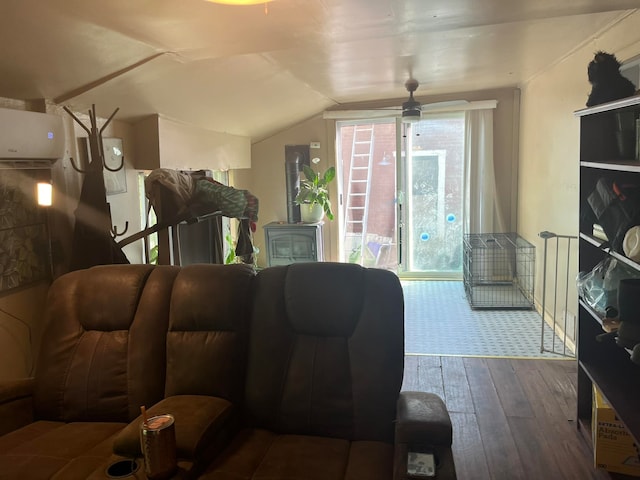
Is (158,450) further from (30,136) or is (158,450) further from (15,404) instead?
(30,136)

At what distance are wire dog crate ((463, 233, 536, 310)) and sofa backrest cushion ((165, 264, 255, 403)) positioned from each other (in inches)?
138

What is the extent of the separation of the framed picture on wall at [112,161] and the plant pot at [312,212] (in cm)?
297

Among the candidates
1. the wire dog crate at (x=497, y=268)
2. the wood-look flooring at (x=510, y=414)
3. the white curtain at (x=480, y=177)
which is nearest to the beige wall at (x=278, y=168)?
the white curtain at (x=480, y=177)

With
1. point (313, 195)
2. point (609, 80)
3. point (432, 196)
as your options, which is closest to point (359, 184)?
point (313, 195)

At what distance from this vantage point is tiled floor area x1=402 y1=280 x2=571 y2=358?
12.2ft

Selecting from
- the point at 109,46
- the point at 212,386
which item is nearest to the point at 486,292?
the point at 212,386

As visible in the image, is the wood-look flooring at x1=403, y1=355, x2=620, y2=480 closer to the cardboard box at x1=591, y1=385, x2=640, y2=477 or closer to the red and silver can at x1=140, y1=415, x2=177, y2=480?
the cardboard box at x1=591, y1=385, x2=640, y2=477

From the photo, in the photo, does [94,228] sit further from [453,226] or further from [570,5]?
[453,226]

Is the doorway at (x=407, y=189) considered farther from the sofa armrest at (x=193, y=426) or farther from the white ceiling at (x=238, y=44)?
the sofa armrest at (x=193, y=426)

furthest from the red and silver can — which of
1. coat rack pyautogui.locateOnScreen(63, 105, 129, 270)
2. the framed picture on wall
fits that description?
the framed picture on wall

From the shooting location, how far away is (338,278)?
1920mm

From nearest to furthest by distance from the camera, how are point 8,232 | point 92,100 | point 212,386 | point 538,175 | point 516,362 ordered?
point 212,386, point 8,232, point 92,100, point 516,362, point 538,175

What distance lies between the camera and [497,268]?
5500 millimetres

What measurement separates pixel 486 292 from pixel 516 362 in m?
1.90
